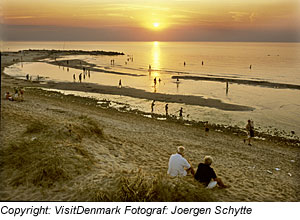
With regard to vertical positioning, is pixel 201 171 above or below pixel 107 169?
above

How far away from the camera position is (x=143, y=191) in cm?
524

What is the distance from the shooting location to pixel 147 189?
17.2 ft

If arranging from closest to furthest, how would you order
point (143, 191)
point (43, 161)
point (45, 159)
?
point (143, 191)
point (43, 161)
point (45, 159)

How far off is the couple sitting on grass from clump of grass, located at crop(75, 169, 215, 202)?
0.56 m

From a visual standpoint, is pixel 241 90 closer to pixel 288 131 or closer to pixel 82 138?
pixel 288 131

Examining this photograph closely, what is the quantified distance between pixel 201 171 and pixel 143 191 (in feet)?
6.13

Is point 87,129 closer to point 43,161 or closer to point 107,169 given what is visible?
point 107,169

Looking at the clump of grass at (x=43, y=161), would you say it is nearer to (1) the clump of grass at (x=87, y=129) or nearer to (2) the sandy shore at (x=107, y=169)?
(2) the sandy shore at (x=107, y=169)

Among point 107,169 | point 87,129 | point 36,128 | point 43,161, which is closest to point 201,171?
point 107,169

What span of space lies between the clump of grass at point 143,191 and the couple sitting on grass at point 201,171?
1.84ft

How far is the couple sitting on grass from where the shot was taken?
6.26 metres

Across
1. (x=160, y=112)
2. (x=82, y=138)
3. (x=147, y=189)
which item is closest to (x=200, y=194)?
(x=147, y=189)

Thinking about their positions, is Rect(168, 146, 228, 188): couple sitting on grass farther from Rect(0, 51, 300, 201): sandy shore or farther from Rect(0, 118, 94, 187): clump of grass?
Rect(0, 118, 94, 187): clump of grass

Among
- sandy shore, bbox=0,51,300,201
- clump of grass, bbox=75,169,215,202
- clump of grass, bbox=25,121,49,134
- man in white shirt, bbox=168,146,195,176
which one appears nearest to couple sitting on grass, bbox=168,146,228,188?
man in white shirt, bbox=168,146,195,176
